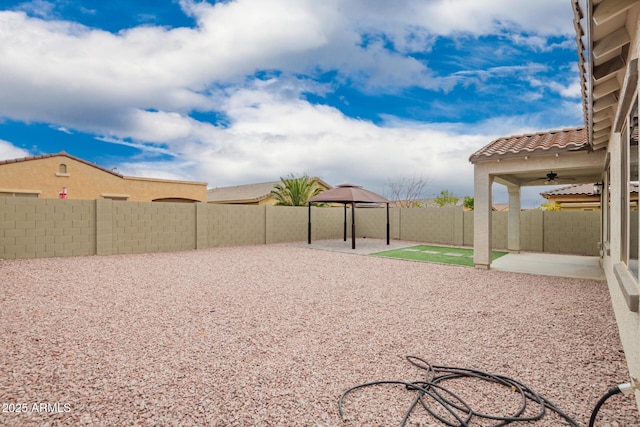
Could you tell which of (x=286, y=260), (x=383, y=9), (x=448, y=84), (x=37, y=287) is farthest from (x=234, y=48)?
(x=448, y=84)

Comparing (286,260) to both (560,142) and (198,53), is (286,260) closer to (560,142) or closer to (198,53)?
(198,53)

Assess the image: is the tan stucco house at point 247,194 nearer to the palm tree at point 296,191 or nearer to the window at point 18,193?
the palm tree at point 296,191

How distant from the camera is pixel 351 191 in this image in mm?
14086

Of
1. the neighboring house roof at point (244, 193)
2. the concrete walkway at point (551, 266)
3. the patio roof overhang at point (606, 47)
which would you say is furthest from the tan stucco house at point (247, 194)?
the patio roof overhang at point (606, 47)

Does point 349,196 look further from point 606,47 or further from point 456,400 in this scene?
point 456,400

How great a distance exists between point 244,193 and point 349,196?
65.1 feet

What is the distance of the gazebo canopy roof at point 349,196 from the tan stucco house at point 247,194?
12339 mm

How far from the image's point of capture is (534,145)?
26.6 feet

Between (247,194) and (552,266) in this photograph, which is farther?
(247,194)

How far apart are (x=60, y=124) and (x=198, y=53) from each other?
24.6 m

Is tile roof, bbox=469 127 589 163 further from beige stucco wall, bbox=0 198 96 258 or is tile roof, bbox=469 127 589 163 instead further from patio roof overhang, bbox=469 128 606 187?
beige stucco wall, bbox=0 198 96 258

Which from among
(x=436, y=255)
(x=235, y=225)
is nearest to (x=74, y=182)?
(x=235, y=225)

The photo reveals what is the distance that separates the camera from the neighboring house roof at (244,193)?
28516 millimetres

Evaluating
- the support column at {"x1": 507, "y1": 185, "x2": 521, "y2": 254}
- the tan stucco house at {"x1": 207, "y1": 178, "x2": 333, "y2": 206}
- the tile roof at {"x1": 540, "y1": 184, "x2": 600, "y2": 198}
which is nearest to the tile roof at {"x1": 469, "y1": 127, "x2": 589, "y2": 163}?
the support column at {"x1": 507, "y1": 185, "x2": 521, "y2": 254}
